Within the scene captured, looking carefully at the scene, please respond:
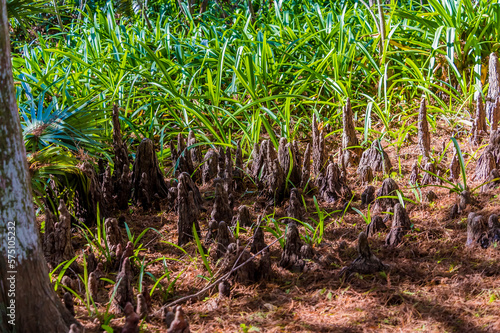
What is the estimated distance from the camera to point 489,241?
2113mm

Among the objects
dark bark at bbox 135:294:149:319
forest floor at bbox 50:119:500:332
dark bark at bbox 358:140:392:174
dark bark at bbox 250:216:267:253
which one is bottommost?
forest floor at bbox 50:119:500:332

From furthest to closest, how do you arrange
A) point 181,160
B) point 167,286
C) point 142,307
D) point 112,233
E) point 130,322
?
point 181,160, point 112,233, point 167,286, point 142,307, point 130,322

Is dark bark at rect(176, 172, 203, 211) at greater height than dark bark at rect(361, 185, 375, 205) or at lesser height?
greater

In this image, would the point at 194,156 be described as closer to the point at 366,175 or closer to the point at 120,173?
the point at 120,173

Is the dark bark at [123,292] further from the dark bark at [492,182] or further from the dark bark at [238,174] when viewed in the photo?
the dark bark at [492,182]

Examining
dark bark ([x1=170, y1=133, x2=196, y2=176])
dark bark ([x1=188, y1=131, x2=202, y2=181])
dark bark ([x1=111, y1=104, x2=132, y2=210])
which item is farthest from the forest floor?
dark bark ([x1=188, y1=131, x2=202, y2=181])

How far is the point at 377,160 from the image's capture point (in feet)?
10.1

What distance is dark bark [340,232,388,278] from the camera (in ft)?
6.60

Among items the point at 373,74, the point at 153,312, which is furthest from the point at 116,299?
the point at 373,74

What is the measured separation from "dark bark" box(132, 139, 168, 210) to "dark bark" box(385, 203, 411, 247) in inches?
60.1

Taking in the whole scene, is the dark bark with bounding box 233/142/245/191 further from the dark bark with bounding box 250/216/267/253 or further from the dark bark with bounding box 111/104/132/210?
the dark bark with bounding box 250/216/267/253

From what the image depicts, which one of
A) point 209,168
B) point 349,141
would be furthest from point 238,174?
point 349,141

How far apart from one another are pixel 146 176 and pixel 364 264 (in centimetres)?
155

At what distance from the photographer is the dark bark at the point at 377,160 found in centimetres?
304
